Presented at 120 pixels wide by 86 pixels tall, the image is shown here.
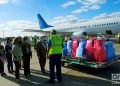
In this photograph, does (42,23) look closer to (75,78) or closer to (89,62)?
(89,62)

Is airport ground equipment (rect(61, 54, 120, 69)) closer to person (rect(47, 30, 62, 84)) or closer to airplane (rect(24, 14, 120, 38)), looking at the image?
person (rect(47, 30, 62, 84))

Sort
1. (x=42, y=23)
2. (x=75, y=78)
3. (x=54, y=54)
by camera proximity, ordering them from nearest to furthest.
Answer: (x=54, y=54)
(x=75, y=78)
(x=42, y=23)

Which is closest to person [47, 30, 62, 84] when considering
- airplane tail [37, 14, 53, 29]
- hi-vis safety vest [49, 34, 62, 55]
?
hi-vis safety vest [49, 34, 62, 55]

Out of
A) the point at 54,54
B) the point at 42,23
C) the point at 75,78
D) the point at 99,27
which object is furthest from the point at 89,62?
the point at 42,23

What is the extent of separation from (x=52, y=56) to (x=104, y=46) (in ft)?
8.24

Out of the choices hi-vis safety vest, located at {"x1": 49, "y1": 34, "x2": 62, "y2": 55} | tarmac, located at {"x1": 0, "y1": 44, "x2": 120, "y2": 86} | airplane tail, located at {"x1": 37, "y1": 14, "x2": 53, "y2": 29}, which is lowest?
tarmac, located at {"x1": 0, "y1": 44, "x2": 120, "y2": 86}

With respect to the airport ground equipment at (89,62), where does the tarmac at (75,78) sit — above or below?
below

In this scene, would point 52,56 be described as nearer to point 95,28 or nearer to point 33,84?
point 33,84

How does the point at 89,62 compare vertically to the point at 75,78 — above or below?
above

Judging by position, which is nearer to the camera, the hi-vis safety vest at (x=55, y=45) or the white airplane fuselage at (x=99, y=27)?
the hi-vis safety vest at (x=55, y=45)

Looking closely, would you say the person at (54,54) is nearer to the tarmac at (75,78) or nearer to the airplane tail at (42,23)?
the tarmac at (75,78)

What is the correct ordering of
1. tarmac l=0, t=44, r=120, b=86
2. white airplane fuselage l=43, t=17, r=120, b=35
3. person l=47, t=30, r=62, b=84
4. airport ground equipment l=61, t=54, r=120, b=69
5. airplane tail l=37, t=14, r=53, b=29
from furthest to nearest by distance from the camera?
airplane tail l=37, t=14, r=53, b=29, white airplane fuselage l=43, t=17, r=120, b=35, airport ground equipment l=61, t=54, r=120, b=69, person l=47, t=30, r=62, b=84, tarmac l=0, t=44, r=120, b=86

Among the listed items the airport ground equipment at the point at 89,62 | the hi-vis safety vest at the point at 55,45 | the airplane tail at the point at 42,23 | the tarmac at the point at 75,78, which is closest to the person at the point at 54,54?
the hi-vis safety vest at the point at 55,45

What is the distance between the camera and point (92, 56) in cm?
977
